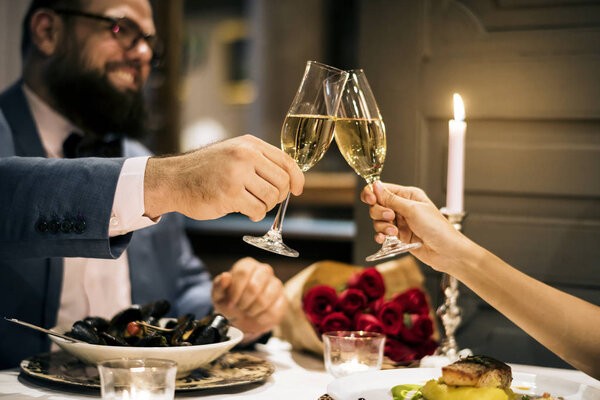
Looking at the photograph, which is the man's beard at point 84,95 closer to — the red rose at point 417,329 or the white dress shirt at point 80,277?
the white dress shirt at point 80,277

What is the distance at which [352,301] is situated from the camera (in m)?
1.49

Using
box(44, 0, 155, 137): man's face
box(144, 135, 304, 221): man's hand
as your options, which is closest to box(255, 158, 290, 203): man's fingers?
box(144, 135, 304, 221): man's hand

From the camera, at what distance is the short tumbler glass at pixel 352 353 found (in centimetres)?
123

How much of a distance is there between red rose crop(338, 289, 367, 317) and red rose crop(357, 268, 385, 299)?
2cm

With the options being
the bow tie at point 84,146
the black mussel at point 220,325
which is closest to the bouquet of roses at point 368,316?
the black mussel at point 220,325

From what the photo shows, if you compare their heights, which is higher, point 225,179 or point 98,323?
point 225,179

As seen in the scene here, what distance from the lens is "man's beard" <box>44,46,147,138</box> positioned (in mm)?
1954

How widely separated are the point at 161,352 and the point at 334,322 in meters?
0.45

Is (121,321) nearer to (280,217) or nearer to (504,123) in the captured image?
(280,217)

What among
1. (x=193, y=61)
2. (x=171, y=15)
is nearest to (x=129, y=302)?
(x=171, y=15)

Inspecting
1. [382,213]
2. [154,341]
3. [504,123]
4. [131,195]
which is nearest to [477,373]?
[382,213]

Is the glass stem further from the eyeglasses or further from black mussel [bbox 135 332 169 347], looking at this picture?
the eyeglasses

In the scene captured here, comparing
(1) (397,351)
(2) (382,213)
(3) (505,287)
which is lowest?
(1) (397,351)

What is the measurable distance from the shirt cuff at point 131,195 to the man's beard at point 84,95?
2.59 feet
